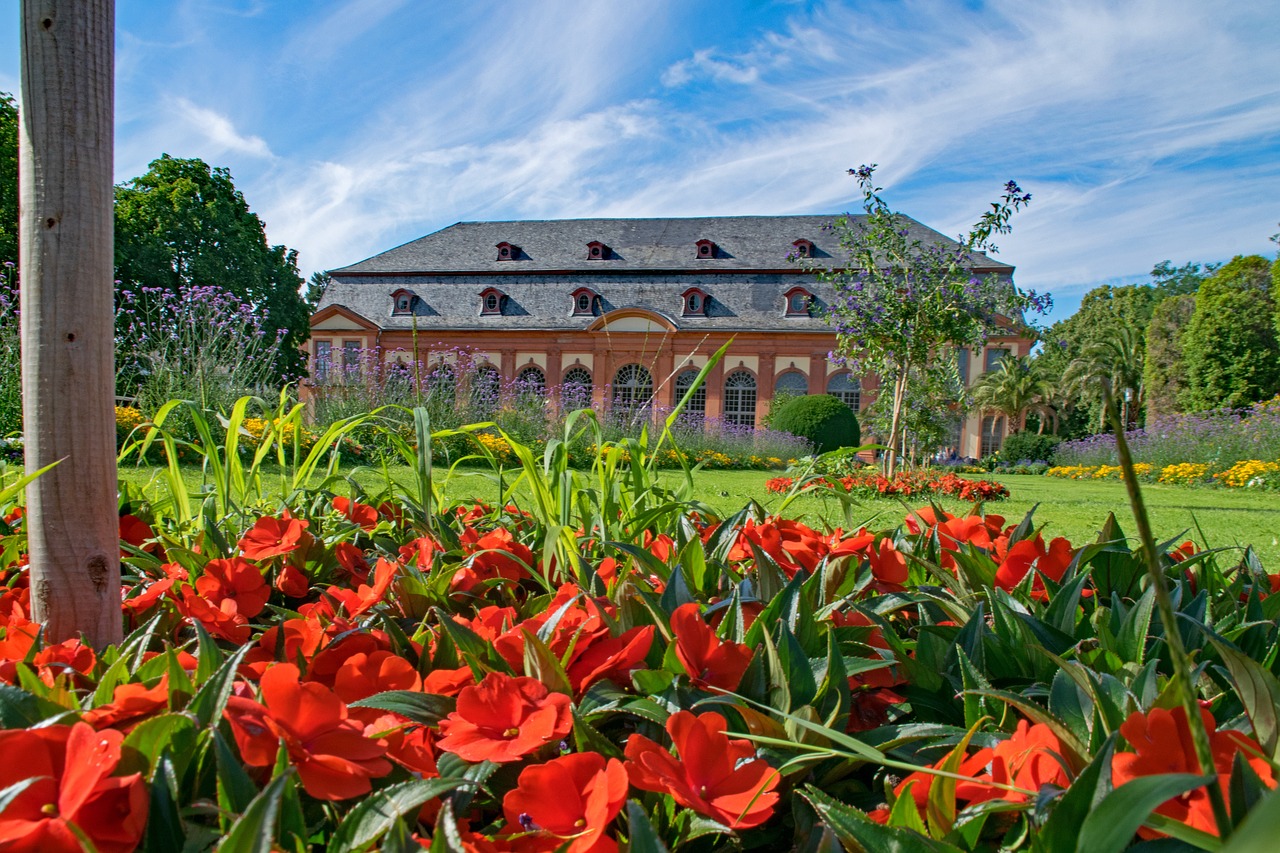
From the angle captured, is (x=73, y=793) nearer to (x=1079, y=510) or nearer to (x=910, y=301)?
(x=1079, y=510)

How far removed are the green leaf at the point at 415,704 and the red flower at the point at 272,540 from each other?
60 centimetres

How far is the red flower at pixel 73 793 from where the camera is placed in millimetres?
405

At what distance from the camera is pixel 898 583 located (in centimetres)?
107

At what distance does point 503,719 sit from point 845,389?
87.6ft

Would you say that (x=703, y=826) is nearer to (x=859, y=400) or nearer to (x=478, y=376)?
(x=478, y=376)

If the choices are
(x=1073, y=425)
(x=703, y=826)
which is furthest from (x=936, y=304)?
(x=1073, y=425)

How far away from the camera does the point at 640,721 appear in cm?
68

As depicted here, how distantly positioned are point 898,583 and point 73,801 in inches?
36.4

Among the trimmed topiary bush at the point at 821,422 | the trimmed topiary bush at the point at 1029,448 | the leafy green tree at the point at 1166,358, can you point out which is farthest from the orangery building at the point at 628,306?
the trimmed topiary bush at the point at 821,422

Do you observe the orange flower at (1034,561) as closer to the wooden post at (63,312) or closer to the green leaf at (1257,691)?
the green leaf at (1257,691)

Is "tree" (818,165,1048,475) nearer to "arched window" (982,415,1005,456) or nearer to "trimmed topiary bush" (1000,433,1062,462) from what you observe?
→ "trimmed topiary bush" (1000,433,1062,462)

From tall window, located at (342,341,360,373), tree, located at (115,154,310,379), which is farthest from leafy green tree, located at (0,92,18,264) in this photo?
tall window, located at (342,341,360,373)

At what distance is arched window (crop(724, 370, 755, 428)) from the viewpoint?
87.8ft

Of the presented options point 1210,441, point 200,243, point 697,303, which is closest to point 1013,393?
point 697,303
